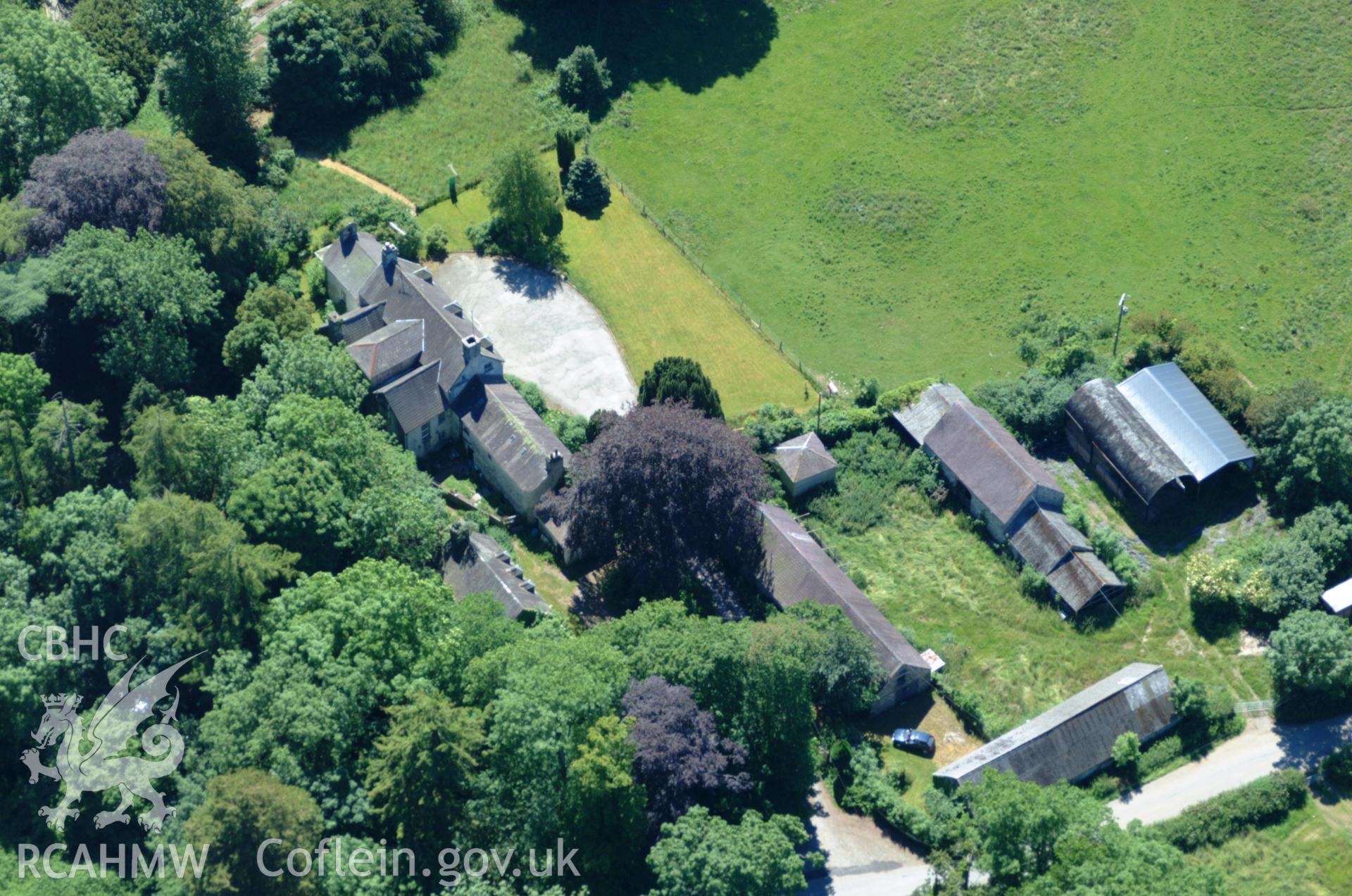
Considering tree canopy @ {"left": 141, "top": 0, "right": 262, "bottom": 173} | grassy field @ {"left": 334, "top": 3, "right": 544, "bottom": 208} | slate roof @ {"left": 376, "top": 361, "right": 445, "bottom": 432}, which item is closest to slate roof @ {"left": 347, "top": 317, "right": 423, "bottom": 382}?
slate roof @ {"left": 376, "top": 361, "right": 445, "bottom": 432}

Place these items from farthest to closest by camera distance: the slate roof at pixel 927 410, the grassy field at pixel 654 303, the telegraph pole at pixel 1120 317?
the telegraph pole at pixel 1120 317 < the grassy field at pixel 654 303 < the slate roof at pixel 927 410

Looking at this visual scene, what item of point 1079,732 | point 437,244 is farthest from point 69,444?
point 1079,732

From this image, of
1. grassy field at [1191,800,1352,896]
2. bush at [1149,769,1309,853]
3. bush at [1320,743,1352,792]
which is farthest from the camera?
bush at [1320,743,1352,792]

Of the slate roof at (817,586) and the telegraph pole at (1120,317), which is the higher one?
the telegraph pole at (1120,317)

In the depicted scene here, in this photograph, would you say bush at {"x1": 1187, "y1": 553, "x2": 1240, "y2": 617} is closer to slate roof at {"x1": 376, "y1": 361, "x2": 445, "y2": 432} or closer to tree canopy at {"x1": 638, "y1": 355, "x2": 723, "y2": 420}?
tree canopy at {"x1": 638, "y1": 355, "x2": 723, "y2": 420}

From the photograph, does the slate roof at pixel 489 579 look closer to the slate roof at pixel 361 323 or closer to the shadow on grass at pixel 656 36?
the slate roof at pixel 361 323

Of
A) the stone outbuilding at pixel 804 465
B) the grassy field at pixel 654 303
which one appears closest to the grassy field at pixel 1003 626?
the stone outbuilding at pixel 804 465

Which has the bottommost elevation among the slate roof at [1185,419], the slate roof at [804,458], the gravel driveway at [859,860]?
the gravel driveway at [859,860]

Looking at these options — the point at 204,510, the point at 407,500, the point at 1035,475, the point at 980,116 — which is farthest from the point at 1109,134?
the point at 204,510
